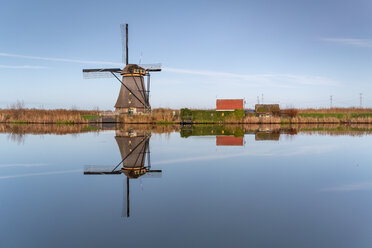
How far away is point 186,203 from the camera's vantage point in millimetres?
4402

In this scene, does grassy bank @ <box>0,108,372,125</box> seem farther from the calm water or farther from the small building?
the calm water

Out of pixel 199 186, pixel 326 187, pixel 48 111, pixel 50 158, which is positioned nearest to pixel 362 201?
pixel 326 187

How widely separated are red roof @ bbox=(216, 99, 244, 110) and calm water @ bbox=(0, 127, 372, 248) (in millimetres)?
32752

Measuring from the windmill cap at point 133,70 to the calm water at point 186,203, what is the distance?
23.3 m

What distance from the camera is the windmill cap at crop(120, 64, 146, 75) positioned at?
30.7 metres

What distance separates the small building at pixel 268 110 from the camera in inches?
1377

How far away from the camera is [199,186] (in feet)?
18.0

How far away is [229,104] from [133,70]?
51.0 ft

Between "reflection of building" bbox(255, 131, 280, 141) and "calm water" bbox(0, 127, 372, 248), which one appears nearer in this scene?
"calm water" bbox(0, 127, 372, 248)

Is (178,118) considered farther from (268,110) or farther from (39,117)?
(39,117)

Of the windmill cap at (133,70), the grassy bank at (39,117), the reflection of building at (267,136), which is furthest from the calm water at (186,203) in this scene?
the windmill cap at (133,70)

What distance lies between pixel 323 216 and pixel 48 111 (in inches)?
1454

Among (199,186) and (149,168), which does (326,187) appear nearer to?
(199,186)

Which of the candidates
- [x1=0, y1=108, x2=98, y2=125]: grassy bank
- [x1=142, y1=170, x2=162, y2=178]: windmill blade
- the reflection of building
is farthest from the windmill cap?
[x1=142, y1=170, x2=162, y2=178]: windmill blade
